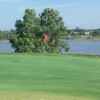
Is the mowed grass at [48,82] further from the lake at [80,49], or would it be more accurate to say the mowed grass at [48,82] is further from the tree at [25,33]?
the tree at [25,33]

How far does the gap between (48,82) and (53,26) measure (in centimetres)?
3996

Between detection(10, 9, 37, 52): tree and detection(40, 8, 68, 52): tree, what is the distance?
1518 mm

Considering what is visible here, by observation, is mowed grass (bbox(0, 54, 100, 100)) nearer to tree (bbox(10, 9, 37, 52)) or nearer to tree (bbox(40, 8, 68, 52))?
tree (bbox(10, 9, 37, 52))

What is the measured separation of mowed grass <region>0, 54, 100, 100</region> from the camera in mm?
8891

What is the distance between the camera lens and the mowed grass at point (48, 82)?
8.89 m

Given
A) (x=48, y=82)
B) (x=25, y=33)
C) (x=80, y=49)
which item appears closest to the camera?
(x=48, y=82)

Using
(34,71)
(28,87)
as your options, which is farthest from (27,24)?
(28,87)

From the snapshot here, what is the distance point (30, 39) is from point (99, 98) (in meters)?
40.5

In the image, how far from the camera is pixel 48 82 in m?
10.8

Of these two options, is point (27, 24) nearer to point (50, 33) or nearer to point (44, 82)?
point (50, 33)

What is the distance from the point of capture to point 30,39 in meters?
49.0

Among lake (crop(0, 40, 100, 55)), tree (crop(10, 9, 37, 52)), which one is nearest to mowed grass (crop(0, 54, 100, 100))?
lake (crop(0, 40, 100, 55))

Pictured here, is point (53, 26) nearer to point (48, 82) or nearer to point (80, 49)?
point (80, 49)

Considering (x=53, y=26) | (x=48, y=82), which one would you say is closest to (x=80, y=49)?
(x=53, y=26)
